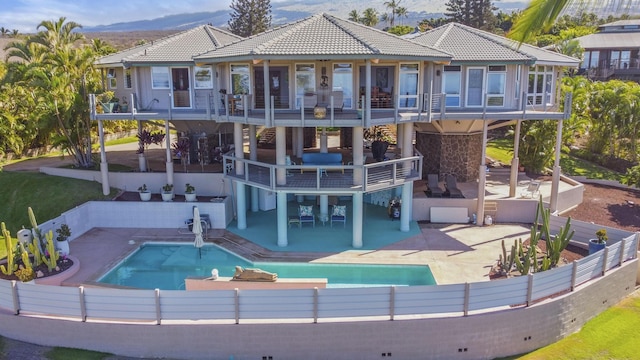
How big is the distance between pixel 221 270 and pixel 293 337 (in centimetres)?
556

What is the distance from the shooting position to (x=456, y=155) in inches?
1020

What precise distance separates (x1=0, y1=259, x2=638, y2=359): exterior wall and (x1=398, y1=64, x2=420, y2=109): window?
11.3 metres

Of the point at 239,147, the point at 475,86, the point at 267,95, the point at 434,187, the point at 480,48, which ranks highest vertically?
the point at 480,48

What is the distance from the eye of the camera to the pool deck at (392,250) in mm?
16594

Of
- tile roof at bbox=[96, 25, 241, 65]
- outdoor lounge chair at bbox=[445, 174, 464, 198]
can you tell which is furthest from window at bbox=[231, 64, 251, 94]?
outdoor lounge chair at bbox=[445, 174, 464, 198]

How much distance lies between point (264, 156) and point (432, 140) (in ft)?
30.7

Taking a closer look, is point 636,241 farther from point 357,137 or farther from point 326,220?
point 326,220

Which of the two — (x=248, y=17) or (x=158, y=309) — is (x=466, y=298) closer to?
(x=158, y=309)

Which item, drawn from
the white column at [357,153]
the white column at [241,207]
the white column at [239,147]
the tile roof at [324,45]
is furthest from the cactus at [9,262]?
the white column at [357,153]

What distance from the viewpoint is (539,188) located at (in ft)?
78.1

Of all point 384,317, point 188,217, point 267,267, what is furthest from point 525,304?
point 188,217

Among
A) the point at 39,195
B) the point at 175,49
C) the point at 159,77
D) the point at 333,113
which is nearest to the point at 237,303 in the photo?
the point at 333,113

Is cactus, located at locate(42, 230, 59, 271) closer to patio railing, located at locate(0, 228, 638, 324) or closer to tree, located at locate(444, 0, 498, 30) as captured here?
patio railing, located at locate(0, 228, 638, 324)

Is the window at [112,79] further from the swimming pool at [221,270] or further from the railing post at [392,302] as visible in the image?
the railing post at [392,302]
